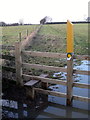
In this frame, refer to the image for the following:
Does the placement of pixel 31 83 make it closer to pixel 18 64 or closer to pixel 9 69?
pixel 18 64

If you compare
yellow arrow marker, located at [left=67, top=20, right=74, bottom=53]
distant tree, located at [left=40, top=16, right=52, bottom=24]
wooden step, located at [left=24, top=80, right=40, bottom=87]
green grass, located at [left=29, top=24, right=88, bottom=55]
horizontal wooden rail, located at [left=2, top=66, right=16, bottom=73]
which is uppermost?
distant tree, located at [left=40, top=16, right=52, bottom=24]

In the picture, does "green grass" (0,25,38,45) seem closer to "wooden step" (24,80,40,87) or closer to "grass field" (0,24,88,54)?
"grass field" (0,24,88,54)

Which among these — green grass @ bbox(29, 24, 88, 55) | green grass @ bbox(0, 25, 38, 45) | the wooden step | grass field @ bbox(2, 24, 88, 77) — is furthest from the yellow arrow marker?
green grass @ bbox(0, 25, 38, 45)

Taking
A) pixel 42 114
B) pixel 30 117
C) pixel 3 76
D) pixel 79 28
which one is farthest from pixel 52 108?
pixel 79 28

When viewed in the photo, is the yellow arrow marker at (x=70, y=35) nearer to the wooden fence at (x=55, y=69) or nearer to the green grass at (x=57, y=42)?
the wooden fence at (x=55, y=69)

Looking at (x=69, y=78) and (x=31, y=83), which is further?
(x=31, y=83)

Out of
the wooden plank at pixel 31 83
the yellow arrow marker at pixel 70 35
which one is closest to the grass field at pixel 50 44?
the wooden plank at pixel 31 83

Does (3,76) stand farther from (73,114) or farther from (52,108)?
(73,114)

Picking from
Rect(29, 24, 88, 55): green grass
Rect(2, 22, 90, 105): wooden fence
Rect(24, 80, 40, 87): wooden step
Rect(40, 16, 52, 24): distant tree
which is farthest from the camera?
Rect(40, 16, 52, 24): distant tree

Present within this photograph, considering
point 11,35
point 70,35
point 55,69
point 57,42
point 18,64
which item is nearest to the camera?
point 70,35

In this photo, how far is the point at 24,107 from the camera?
486cm

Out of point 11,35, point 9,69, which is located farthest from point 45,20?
point 9,69

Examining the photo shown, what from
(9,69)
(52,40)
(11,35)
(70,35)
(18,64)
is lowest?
(9,69)

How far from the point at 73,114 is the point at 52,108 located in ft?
1.96
